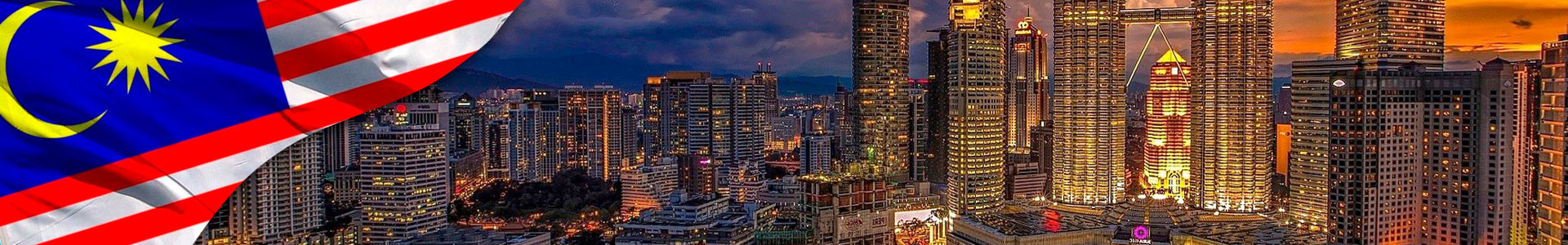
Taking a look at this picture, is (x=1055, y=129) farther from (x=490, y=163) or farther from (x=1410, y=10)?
(x=490, y=163)

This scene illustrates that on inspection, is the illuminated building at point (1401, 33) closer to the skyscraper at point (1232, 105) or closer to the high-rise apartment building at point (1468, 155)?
the high-rise apartment building at point (1468, 155)

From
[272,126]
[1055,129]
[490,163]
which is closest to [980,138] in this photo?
[1055,129]

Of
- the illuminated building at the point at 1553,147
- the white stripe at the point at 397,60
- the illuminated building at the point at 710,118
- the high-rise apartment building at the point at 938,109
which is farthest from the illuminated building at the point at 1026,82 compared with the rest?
the white stripe at the point at 397,60

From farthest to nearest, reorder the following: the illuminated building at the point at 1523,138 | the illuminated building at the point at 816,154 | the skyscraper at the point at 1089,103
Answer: the illuminated building at the point at 816,154 < the skyscraper at the point at 1089,103 < the illuminated building at the point at 1523,138

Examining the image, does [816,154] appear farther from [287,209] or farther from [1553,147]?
[1553,147]

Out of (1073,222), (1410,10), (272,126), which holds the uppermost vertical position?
(1410,10)

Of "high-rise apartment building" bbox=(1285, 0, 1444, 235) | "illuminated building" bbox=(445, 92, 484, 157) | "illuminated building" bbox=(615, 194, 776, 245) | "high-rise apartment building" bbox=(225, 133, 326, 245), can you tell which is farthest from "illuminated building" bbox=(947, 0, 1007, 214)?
"high-rise apartment building" bbox=(225, 133, 326, 245)
